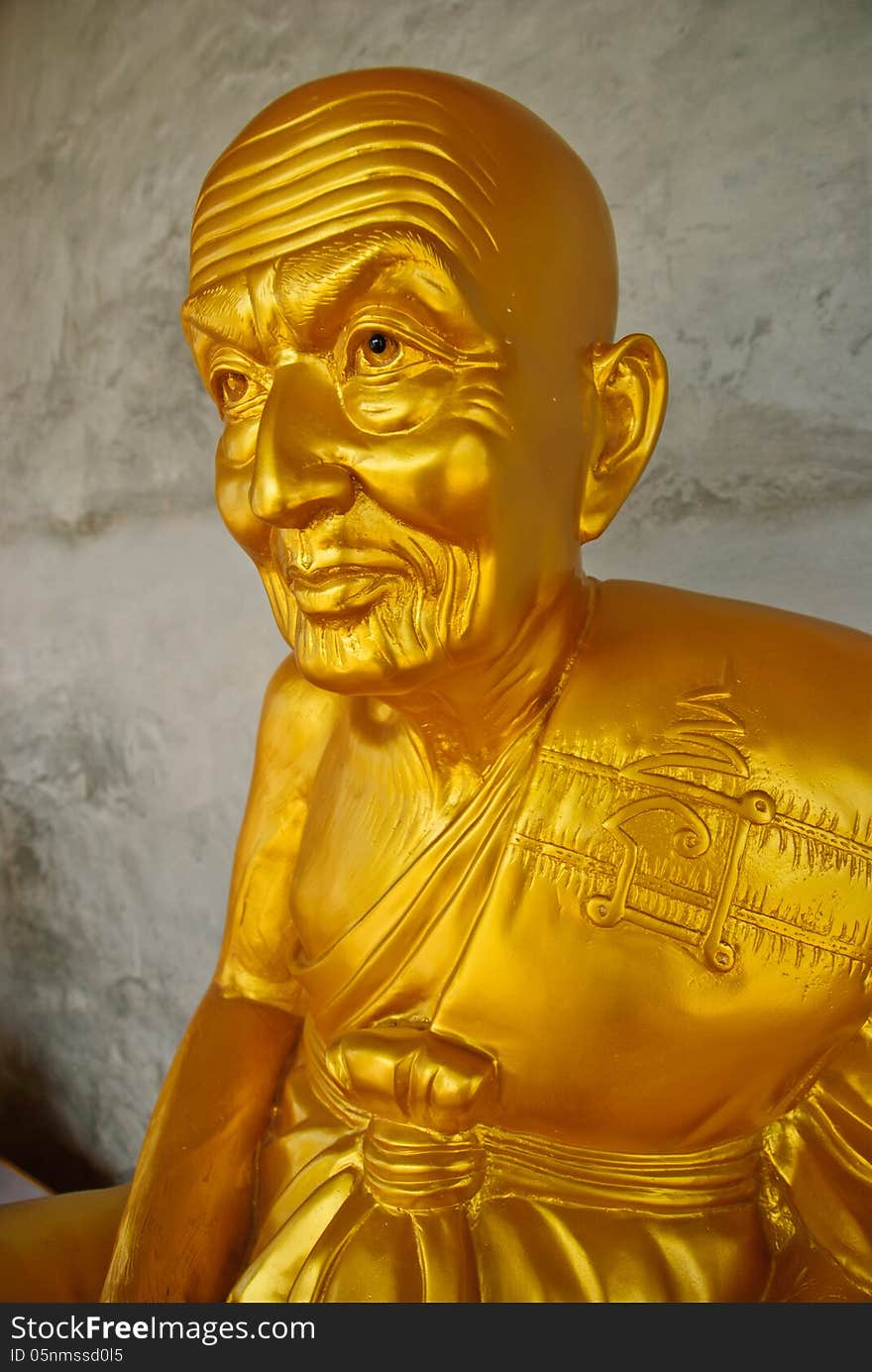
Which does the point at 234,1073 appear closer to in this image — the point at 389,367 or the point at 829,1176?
the point at 829,1176

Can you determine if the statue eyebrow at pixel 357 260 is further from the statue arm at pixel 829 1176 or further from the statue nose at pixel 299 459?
the statue arm at pixel 829 1176

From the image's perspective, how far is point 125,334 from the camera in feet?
6.76

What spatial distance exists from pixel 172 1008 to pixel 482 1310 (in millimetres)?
1402

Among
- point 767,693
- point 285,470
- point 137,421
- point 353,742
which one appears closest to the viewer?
point 285,470

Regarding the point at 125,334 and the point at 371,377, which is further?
the point at 125,334

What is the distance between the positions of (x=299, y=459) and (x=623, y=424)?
274 millimetres

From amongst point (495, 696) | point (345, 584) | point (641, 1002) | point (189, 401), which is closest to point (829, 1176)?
point (641, 1002)

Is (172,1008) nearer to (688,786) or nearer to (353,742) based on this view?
(353,742)

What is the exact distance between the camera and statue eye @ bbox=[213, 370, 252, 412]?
82 centimetres

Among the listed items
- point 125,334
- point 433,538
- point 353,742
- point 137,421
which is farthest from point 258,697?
point 433,538

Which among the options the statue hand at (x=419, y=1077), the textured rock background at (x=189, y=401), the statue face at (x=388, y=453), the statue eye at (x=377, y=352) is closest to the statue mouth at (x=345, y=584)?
the statue face at (x=388, y=453)

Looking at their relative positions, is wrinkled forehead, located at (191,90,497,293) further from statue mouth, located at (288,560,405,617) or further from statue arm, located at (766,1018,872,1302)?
statue arm, located at (766,1018,872,1302)

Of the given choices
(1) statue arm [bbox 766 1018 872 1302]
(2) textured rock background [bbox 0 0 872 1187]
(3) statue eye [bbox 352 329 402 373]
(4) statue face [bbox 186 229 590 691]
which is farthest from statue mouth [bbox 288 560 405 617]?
(2) textured rock background [bbox 0 0 872 1187]

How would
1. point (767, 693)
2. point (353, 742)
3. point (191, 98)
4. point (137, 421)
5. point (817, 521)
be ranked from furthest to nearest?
1. point (137, 421)
2. point (191, 98)
3. point (817, 521)
4. point (353, 742)
5. point (767, 693)
